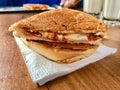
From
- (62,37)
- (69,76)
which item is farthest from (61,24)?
(69,76)

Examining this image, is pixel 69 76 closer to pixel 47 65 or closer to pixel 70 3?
pixel 47 65

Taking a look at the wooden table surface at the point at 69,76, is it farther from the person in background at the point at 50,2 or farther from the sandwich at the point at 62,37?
the person in background at the point at 50,2

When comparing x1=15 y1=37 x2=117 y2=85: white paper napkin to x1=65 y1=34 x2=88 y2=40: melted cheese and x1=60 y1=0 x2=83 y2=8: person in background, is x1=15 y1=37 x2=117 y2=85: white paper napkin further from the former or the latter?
x1=60 y1=0 x2=83 y2=8: person in background

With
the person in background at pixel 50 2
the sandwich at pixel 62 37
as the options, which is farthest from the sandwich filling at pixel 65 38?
the person in background at pixel 50 2

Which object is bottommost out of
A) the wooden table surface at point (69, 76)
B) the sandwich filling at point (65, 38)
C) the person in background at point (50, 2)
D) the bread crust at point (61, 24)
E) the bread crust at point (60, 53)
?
the person in background at point (50, 2)

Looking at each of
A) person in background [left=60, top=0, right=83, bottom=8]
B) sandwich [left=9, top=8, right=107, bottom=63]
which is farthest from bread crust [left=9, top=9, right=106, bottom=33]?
person in background [left=60, top=0, right=83, bottom=8]

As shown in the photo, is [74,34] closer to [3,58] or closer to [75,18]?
[75,18]
